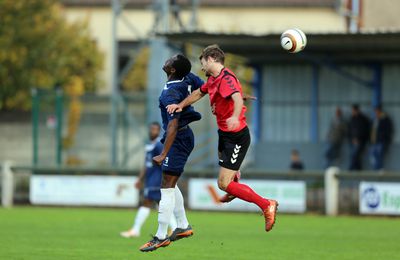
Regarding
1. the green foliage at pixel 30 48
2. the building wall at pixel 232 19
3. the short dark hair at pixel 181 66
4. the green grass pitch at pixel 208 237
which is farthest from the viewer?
the building wall at pixel 232 19

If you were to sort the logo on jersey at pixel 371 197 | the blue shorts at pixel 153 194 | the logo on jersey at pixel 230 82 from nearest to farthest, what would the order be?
1. the logo on jersey at pixel 230 82
2. the blue shorts at pixel 153 194
3. the logo on jersey at pixel 371 197

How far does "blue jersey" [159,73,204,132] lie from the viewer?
15.0m

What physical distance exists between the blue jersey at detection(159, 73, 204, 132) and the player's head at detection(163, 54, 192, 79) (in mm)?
98

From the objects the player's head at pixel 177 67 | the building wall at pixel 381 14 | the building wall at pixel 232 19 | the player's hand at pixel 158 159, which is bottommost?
the player's hand at pixel 158 159

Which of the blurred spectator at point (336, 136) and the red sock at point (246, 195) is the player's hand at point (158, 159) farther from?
the blurred spectator at point (336, 136)

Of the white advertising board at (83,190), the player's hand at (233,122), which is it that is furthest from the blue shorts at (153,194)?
the white advertising board at (83,190)

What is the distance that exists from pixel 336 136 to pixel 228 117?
19387 mm

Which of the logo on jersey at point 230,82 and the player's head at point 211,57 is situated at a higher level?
the player's head at point 211,57

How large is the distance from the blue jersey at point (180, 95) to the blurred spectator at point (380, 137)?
57.0 feet

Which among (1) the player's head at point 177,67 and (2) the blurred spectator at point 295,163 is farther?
(2) the blurred spectator at point 295,163

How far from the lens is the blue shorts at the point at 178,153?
49.8ft

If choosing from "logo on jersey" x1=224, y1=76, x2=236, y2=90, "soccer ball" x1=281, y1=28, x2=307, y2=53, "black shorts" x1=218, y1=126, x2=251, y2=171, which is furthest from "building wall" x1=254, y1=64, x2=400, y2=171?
"logo on jersey" x1=224, y1=76, x2=236, y2=90

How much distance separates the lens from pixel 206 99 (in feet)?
119

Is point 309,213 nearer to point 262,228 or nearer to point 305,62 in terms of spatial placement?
point 262,228
